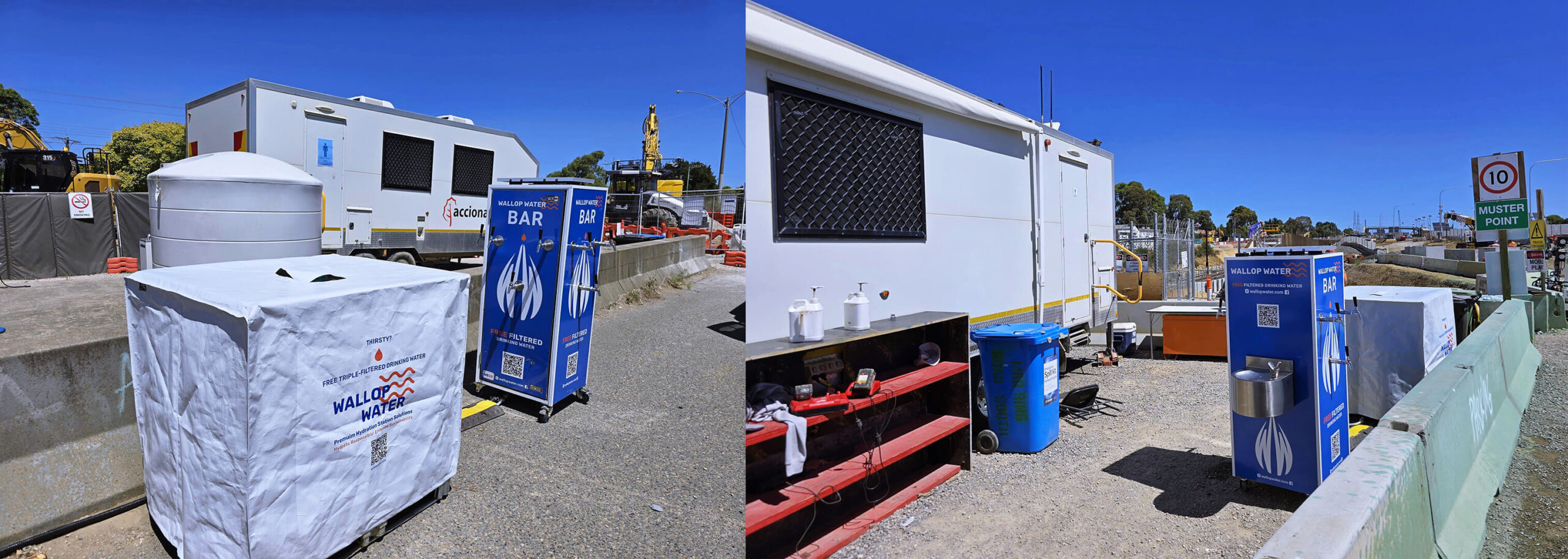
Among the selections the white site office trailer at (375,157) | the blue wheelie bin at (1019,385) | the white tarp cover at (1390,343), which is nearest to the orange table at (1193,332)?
the white tarp cover at (1390,343)

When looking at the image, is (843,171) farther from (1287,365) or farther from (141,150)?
(141,150)

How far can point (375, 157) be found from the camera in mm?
9156

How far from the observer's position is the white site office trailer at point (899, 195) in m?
2.52

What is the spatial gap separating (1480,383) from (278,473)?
21.3 ft

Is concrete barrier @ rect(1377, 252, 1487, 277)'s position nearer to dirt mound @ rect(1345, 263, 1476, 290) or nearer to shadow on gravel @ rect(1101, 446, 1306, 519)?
dirt mound @ rect(1345, 263, 1476, 290)

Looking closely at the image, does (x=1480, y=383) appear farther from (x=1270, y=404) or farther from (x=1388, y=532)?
(x=1388, y=532)

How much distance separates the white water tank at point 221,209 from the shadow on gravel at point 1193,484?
586 centimetres

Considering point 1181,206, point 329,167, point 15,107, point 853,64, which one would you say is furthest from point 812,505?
point 1181,206

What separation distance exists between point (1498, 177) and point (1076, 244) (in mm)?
7563

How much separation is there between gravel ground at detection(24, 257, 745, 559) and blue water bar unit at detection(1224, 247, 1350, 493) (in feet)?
10.5

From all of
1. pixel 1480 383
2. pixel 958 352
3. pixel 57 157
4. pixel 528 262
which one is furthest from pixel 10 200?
pixel 1480 383

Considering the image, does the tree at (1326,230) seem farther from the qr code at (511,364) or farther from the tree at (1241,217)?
the qr code at (511,364)

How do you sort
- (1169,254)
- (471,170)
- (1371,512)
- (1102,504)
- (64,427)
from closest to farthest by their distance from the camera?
(1371,512) → (64,427) → (1102,504) → (471,170) → (1169,254)

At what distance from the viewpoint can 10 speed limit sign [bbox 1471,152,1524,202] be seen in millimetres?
9859
